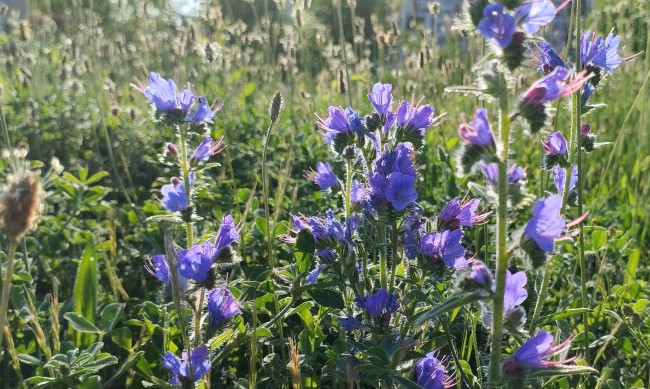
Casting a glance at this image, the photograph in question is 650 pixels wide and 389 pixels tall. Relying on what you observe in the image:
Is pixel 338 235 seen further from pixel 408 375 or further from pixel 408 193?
pixel 408 375

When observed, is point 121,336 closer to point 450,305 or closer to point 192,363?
point 192,363

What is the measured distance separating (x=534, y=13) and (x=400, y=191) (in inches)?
22.2

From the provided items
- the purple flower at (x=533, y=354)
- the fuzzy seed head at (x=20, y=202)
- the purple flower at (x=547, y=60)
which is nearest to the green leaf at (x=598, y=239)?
the purple flower at (x=547, y=60)

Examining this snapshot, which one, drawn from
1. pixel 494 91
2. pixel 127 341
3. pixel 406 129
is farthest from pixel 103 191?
pixel 494 91

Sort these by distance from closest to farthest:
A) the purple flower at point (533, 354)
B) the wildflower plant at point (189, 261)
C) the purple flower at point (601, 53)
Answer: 1. the purple flower at point (533, 354)
2. the wildflower plant at point (189, 261)
3. the purple flower at point (601, 53)

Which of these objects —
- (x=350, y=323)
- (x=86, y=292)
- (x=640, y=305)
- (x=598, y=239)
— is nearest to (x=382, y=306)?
(x=350, y=323)

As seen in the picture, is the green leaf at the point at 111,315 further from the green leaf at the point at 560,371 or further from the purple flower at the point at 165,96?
the green leaf at the point at 560,371

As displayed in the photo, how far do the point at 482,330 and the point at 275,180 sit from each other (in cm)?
182

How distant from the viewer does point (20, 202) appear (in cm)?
118

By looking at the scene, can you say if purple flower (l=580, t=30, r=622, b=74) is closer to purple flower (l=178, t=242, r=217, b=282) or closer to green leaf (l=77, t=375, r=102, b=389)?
purple flower (l=178, t=242, r=217, b=282)

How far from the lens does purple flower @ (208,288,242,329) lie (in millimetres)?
1824

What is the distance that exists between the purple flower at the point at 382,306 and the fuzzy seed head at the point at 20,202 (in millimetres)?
873

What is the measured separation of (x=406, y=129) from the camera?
6.08ft

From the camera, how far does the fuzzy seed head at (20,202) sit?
46.1 inches
